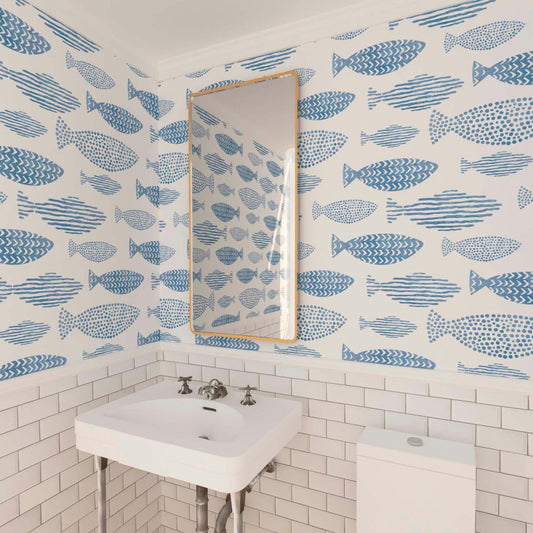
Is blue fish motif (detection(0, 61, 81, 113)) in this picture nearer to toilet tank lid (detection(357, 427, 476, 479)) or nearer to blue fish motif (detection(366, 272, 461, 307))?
blue fish motif (detection(366, 272, 461, 307))

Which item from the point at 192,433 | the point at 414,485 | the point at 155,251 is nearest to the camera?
the point at 414,485

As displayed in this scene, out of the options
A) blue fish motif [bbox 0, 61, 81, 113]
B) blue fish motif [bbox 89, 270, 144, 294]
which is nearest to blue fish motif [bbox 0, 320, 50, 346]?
blue fish motif [bbox 89, 270, 144, 294]

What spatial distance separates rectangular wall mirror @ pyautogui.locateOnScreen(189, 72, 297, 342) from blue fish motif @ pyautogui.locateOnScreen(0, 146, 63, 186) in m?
0.63

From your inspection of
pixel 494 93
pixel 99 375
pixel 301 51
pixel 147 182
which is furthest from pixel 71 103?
pixel 494 93

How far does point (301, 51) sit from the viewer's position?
166cm

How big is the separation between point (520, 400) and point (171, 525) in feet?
5.66

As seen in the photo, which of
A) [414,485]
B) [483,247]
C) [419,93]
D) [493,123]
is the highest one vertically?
[419,93]

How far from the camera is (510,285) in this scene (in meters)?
1.33

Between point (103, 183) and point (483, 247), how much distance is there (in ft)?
5.11

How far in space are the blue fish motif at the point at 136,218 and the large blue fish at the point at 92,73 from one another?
1.78 ft

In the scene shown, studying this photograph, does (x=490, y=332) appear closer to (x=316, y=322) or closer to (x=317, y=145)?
(x=316, y=322)

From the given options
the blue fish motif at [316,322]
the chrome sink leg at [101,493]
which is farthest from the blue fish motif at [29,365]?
the blue fish motif at [316,322]

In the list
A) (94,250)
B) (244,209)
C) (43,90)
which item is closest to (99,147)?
(43,90)

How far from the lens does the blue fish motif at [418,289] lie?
1.42 metres
